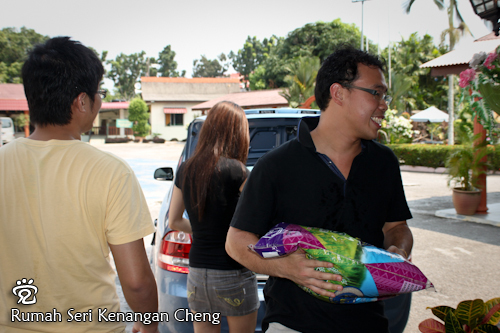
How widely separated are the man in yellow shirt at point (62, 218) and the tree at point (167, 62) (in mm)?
86659

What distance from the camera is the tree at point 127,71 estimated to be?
79.9m

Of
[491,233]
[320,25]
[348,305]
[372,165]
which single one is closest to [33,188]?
[348,305]

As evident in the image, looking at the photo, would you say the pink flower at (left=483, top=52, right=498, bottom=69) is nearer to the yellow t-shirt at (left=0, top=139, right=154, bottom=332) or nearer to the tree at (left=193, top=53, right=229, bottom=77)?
the yellow t-shirt at (left=0, top=139, right=154, bottom=332)

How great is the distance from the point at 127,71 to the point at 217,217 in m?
84.0

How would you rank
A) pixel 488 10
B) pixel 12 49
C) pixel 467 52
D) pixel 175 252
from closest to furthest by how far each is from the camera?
pixel 175 252 → pixel 488 10 → pixel 467 52 → pixel 12 49

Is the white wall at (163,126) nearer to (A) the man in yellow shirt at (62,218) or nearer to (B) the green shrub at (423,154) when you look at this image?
(B) the green shrub at (423,154)

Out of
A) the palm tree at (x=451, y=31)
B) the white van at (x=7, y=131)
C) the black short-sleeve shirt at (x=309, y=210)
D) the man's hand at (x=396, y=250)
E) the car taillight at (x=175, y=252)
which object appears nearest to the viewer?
the black short-sleeve shirt at (x=309, y=210)

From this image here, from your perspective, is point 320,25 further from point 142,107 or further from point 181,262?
point 181,262

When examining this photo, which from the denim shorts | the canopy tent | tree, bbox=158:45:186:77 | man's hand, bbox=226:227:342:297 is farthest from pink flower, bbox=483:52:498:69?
tree, bbox=158:45:186:77

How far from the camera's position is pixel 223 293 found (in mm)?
2566

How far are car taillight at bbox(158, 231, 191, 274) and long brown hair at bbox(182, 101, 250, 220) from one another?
0.58 m

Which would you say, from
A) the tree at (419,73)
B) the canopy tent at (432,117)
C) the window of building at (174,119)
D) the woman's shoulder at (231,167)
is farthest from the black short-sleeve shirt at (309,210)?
the window of building at (174,119)

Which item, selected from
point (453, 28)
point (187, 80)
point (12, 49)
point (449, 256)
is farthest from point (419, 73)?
point (12, 49)

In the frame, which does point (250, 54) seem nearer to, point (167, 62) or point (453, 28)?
point (167, 62)
